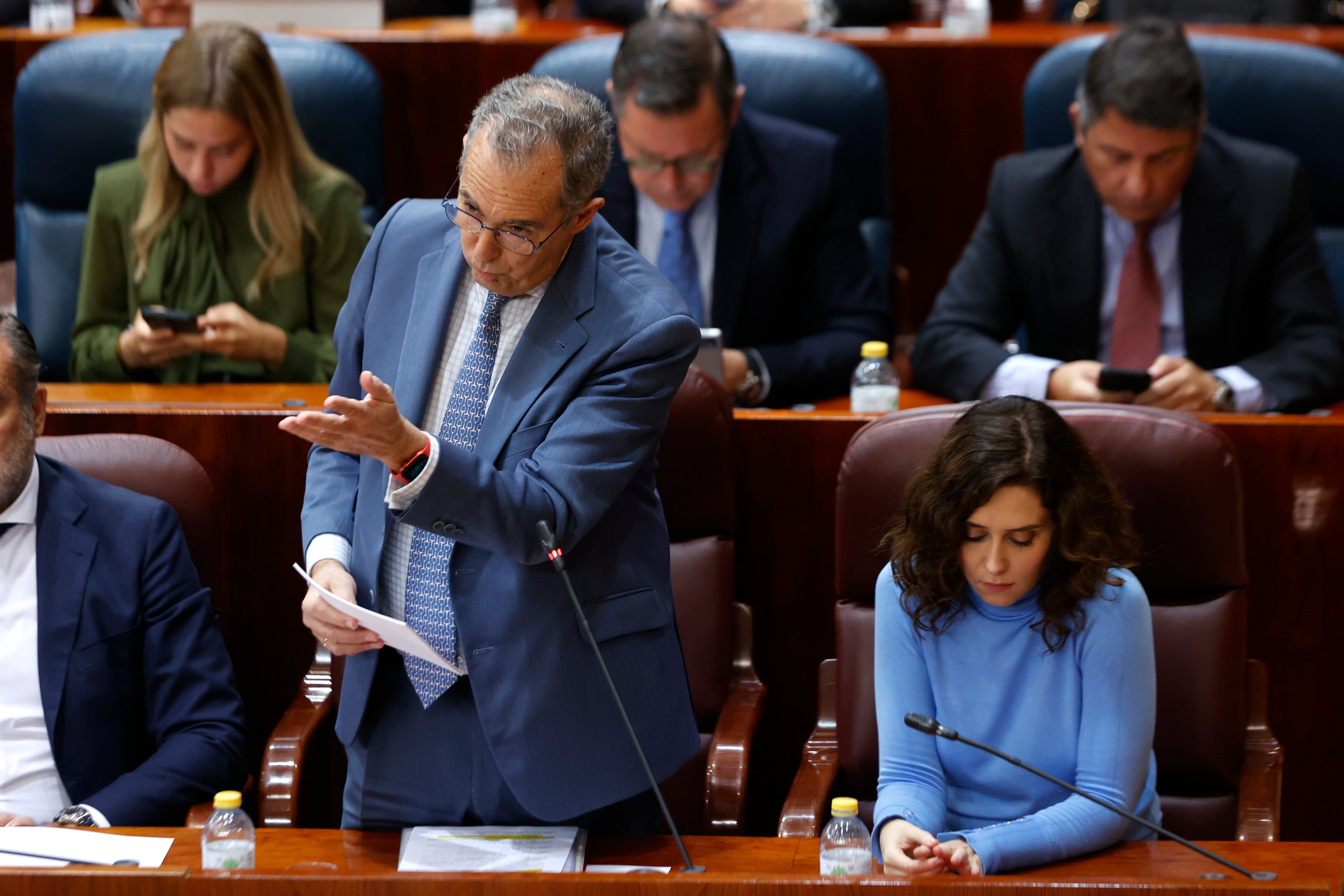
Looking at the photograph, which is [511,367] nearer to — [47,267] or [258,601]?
[258,601]

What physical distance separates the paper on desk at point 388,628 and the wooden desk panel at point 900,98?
163cm

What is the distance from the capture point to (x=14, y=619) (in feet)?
5.64

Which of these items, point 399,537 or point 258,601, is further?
point 258,601

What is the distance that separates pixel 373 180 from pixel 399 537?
143 cm

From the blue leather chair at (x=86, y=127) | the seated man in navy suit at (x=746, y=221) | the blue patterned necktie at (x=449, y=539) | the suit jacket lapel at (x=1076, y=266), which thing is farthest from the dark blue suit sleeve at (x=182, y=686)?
the suit jacket lapel at (x=1076, y=266)

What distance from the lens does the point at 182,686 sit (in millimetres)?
1727

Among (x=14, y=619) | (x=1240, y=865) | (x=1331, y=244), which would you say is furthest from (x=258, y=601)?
(x=1331, y=244)

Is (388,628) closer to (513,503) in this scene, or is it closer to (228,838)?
(513,503)

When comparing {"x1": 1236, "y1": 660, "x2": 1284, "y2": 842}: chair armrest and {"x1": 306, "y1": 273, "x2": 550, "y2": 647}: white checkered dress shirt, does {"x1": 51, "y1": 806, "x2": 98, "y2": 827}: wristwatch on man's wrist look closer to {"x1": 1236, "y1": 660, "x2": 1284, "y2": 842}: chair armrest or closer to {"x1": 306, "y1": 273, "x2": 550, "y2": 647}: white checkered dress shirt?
{"x1": 306, "y1": 273, "x2": 550, "y2": 647}: white checkered dress shirt

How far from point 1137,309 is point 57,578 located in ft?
5.14

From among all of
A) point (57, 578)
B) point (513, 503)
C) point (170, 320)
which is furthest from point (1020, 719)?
point (170, 320)

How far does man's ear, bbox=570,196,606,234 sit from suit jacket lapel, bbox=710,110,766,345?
3.60 feet

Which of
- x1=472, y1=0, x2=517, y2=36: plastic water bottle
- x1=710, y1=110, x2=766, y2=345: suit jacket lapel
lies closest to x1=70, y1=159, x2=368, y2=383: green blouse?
x1=710, y1=110, x2=766, y2=345: suit jacket lapel

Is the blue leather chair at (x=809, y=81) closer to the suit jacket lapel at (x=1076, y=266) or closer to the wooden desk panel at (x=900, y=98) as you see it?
the wooden desk panel at (x=900, y=98)
